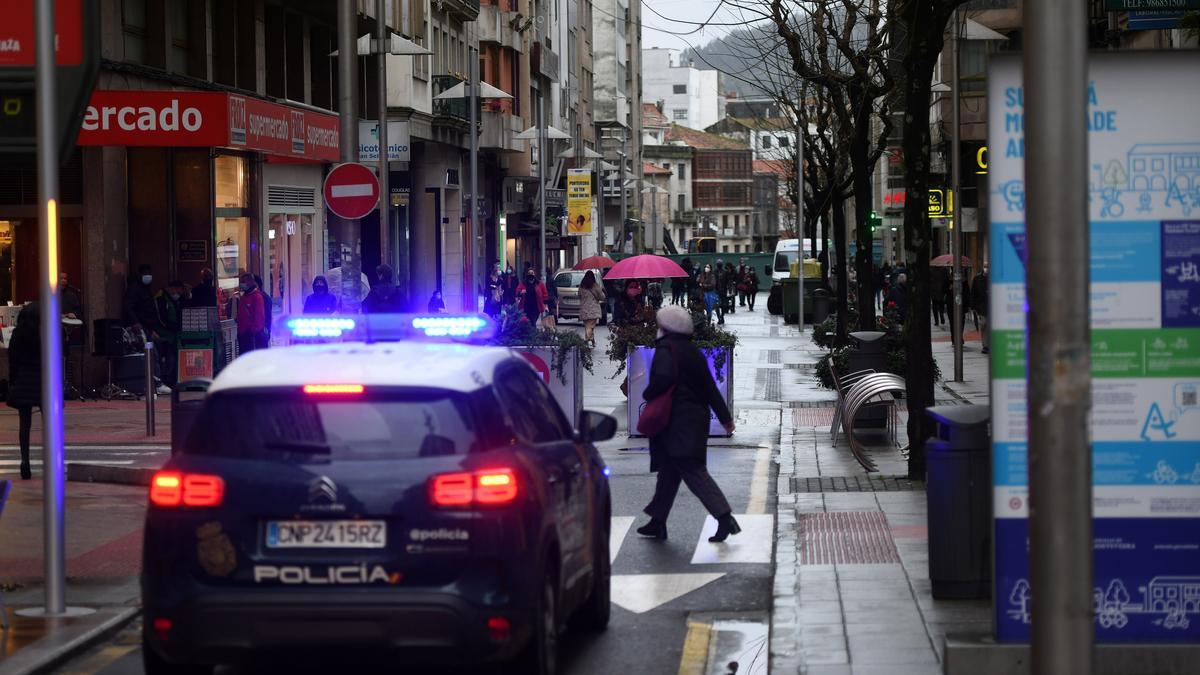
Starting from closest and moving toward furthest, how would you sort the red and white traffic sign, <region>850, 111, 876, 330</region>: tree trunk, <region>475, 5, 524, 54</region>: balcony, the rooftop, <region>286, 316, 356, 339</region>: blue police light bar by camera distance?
<region>286, 316, 356, 339</region>: blue police light bar → the red and white traffic sign → <region>850, 111, 876, 330</region>: tree trunk → <region>475, 5, 524, 54</region>: balcony → the rooftop

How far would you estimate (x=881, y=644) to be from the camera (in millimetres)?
8953

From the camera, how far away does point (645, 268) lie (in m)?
36.2

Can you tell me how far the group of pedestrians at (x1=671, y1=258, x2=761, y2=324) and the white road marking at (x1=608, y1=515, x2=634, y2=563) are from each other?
3903cm

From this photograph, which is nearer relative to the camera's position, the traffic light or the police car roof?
the police car roof

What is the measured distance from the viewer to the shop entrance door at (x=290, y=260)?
35.2 meters

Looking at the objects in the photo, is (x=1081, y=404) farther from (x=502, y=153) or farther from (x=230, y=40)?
(x=502, y=153)

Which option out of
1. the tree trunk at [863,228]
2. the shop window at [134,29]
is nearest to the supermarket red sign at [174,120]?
the shop window at [134,29]

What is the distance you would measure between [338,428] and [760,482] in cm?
970

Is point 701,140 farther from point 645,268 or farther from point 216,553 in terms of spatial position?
point 216,553

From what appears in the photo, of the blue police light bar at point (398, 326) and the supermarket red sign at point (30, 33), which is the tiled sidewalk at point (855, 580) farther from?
the supermarket red sign at point (30, 33)

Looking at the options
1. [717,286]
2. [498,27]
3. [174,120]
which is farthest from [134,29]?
[717,286]

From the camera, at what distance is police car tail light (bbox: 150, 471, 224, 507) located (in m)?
7.47

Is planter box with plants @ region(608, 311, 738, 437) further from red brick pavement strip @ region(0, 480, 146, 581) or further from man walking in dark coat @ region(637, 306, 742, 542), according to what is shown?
man walking in dark coat @ region(637, 306, 742, 542)

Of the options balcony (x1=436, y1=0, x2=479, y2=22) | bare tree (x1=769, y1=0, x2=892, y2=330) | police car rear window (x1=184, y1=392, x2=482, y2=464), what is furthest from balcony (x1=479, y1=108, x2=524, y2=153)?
police car rear window (x1=184, y1=392, x2=482, y2=464)
